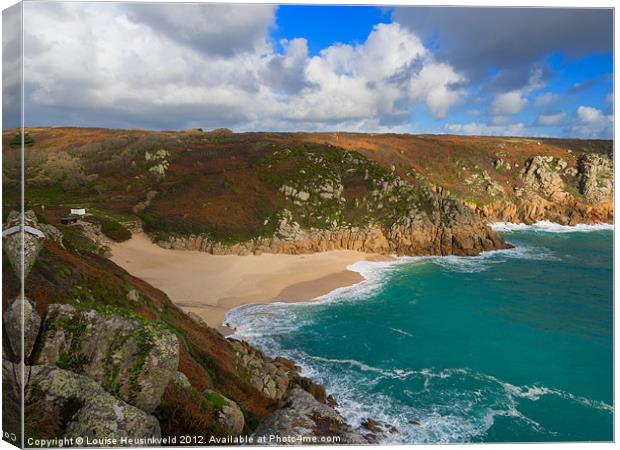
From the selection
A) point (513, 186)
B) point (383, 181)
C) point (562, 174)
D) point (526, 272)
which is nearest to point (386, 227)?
point (383, 181)

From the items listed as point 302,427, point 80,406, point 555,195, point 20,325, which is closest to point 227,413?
point 302,427

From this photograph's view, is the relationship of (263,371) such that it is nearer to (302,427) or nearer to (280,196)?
(302,427)

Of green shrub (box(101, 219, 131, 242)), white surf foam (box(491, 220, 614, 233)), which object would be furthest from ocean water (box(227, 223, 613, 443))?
Answer: white surf foam (box(491, 220, 614, 233))

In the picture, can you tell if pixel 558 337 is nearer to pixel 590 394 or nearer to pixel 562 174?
pixel 590 394

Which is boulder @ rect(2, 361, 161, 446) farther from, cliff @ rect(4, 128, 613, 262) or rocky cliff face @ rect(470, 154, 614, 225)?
rocky cliff face @ rect(470, 154, 614, 225)

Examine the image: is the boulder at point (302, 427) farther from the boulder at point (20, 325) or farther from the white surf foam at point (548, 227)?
the white surf foam at point (548, 227)

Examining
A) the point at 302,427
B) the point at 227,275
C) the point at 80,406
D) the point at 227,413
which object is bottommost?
the point at 227,275

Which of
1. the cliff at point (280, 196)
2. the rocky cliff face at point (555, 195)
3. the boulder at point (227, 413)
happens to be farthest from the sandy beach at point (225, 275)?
the rocky cliff face at point (555, 195)
